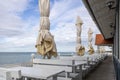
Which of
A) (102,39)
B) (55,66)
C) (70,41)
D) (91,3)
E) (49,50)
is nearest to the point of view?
(55,66)

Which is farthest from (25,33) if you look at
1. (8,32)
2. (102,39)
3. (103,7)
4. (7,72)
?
(7,72)

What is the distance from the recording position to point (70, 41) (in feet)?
74.8

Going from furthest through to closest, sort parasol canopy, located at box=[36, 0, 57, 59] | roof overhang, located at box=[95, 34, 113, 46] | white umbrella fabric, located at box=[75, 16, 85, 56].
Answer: roof overhang, located at box=[95, 34, 113, 46], white umbrella fabric, located at box=[75, 16, 85, 56], parasol canopy, located at box=[36, 0, 57, 59]

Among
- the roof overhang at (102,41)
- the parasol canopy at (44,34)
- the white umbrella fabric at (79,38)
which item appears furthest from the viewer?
the roof overhang at (102,41)

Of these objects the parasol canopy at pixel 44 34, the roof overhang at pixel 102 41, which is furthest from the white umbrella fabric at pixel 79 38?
the roof overhang at pixel 102 41

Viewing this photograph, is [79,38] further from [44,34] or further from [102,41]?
[102,41]

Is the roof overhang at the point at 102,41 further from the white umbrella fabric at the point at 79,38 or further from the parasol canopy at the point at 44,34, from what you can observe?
the parasol canopy at the point at 44,34

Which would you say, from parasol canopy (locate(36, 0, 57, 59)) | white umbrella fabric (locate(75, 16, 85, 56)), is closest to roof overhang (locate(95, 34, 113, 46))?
white umbrella fabric (locate(75, 16, 85, 56))

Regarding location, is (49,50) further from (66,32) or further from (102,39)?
(66,32)

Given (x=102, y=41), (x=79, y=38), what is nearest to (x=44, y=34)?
(x=79, y=38)

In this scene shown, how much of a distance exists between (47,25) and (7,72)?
305cm

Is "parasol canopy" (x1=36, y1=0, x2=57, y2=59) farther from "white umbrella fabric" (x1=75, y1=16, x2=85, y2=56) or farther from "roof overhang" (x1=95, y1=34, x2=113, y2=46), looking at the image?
"roof overhang" (x1=95, y1=34, x2=113, y2=46)

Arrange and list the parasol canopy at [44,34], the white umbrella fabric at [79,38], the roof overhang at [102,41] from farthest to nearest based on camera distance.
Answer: the roof overhang at [102,41], the white umbrella fabric at [79,38], the parasol canopy at [44,34]

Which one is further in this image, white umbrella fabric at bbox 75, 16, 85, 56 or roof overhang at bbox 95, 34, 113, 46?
roof overhang at bbox 95, 34, 113, 46
